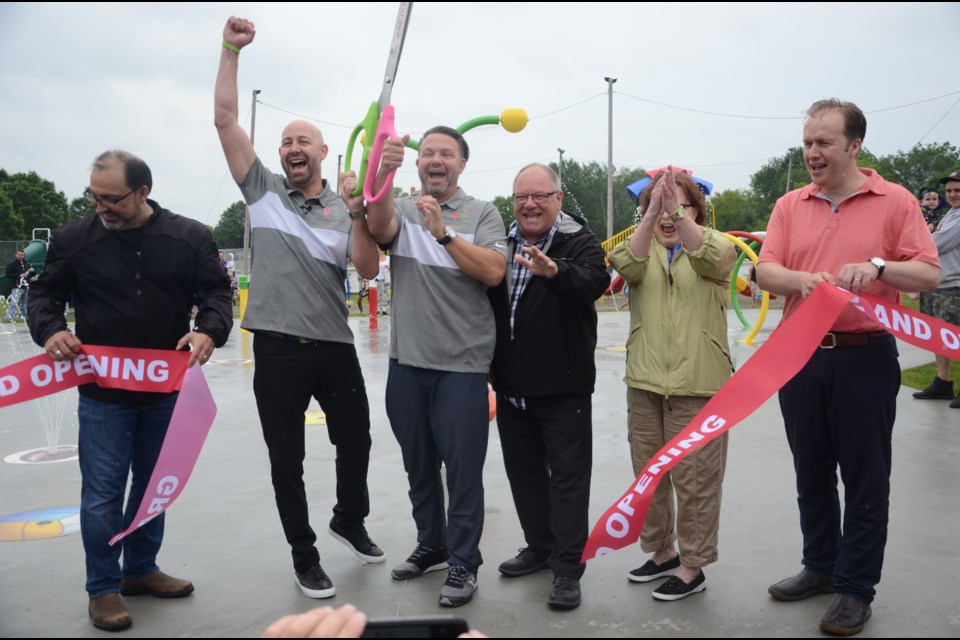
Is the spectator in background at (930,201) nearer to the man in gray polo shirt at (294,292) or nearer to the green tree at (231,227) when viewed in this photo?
the man in gray polo shirt at (294,292)

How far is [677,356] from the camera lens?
3516mm

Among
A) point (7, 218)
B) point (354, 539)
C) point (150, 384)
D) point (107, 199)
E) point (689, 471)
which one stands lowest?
point (354, 539)

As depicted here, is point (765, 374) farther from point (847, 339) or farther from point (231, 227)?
point (231, 227)

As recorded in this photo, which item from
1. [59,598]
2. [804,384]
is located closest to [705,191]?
[804,384]

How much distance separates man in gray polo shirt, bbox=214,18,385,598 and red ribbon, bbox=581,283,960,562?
4.36 feet

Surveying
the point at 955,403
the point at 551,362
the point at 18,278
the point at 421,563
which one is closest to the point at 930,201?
the point at 955,403

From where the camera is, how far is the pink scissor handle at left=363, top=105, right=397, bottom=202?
3.32 meters

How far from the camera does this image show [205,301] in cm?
359

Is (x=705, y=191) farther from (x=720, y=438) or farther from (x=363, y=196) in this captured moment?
(x=363, y=196)

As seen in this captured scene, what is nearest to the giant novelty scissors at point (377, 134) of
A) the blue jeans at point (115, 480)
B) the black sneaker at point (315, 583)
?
the blue jeans at point (115, 480)

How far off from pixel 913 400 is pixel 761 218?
275 feet

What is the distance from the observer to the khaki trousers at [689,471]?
3.46 m

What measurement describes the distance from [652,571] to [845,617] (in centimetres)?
86

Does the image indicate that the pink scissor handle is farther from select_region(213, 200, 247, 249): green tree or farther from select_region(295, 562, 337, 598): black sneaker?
select_region(213, 200, 247, 249): green tree
